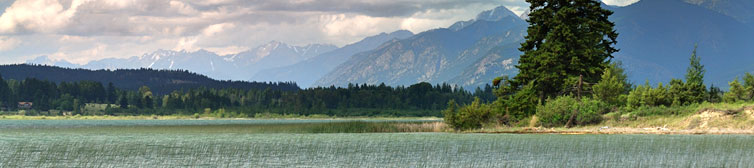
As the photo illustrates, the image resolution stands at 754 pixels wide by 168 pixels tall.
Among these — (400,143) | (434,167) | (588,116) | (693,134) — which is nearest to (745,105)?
(693,134)

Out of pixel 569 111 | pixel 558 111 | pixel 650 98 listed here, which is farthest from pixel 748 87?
pixel 558 111

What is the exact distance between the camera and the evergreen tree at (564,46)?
90.7m

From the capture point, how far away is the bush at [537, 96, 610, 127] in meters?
80.9

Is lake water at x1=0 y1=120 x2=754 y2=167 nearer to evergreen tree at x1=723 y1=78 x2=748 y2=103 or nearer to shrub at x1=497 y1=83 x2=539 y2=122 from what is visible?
evergreen tree at x1=723 y1=78 x2=748 y2=103

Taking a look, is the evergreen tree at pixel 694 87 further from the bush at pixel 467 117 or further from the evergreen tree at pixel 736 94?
the bush at pixel 467 117

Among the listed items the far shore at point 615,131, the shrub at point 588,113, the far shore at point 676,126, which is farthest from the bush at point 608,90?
the far shore at point 615,131

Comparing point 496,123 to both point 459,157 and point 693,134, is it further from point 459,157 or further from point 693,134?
point 459,157

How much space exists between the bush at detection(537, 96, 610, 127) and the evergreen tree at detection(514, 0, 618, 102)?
7674mm

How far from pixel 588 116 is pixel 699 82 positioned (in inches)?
530

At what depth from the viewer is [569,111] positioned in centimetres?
8194

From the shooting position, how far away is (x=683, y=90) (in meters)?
82.6

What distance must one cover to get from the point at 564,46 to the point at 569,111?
458 inches

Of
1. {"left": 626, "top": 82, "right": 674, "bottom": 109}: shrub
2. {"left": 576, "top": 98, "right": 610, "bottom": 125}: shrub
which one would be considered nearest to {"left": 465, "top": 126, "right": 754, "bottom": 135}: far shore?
{"left": 576, "top": 98, "right": 610, "bottom": 125}: shrub

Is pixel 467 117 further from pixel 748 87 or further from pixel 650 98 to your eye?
pixel 748 87
